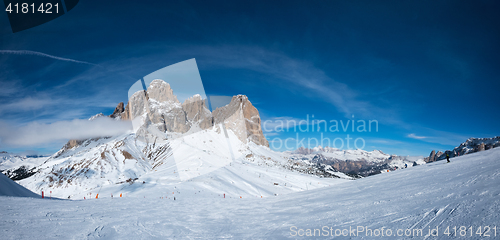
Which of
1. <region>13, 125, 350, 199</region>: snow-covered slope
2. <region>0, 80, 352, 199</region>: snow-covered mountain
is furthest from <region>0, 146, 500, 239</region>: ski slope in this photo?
<region>0, 80, 352, 199</region>: snow-covered mountain

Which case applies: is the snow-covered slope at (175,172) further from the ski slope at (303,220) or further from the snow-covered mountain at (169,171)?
the ski slope at (303,220)

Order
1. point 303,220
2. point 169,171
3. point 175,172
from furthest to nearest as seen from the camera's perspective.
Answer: point 169,171 → point 175,172 → point 303,220

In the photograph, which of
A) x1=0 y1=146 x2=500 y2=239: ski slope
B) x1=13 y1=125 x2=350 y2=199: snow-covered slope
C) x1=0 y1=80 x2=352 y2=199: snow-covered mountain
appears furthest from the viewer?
x1=13 y1=125 x2=350 y2=199: snow-covered slope

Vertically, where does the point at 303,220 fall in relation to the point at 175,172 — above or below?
above

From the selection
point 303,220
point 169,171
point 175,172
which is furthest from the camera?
point 169,171

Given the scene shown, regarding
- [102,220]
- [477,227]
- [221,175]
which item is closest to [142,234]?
[102,220]

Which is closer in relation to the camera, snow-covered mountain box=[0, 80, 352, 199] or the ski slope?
the ski slope

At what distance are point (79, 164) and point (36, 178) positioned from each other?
87.0 feet

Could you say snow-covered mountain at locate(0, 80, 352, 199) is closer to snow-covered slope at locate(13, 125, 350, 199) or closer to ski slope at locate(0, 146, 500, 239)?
snow-covered slope at locate(13, 125, 350, 199)

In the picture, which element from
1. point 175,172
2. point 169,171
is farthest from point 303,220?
point 169,171

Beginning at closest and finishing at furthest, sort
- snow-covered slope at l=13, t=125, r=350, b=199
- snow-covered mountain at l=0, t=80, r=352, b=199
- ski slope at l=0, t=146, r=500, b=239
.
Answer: ski slope at l=0, t=146, r=500, b=239, snow-covered mountain at l=0, t=80, r=352, b=199, snow-covered slope at l=13, t=125, r=350, b=199

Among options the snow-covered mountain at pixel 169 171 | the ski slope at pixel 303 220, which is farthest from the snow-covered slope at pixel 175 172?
the ski slope at pixel 303 220

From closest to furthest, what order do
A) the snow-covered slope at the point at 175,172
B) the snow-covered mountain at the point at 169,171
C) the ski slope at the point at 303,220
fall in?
the ski slope at the point at 303,220 → the snow-covered mountain at the point at 169,171 → the snow-covered slope at the point at 175,172

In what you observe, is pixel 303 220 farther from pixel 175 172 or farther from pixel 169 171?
pixel 169 171
